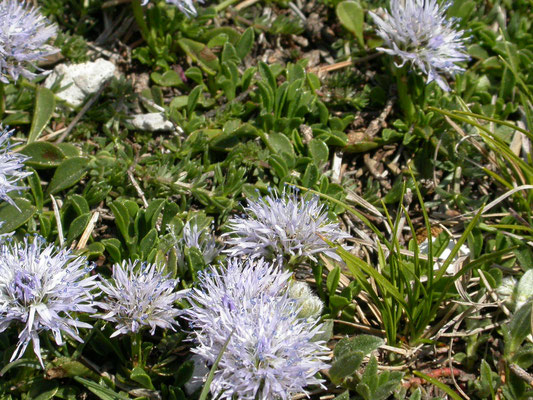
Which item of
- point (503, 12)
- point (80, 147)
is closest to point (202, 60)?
point (80, 147)

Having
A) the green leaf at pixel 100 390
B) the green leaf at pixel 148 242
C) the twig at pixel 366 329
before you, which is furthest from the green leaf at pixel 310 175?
the green leaf at pixel 100 390

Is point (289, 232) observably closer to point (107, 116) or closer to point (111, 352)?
point (111, 352)

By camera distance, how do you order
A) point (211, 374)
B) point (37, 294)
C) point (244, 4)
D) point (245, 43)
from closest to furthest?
point (211, 374) < point (37, 294) < point (245, 43) < point (244, 4)

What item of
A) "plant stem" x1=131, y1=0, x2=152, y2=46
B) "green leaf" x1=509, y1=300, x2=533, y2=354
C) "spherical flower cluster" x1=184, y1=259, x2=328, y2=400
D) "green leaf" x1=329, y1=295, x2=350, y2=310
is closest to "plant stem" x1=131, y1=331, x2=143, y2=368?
"spherical flower cluster" x1=184, y1=259, x2=328, y2=400

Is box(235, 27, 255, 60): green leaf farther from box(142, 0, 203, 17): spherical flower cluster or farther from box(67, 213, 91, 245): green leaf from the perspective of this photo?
box(67, 213, 91, 245): green leaf

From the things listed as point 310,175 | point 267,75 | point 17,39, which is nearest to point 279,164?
point 310,175

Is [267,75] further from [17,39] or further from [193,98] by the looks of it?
[17,39]

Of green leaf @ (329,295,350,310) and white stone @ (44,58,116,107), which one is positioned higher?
white stone @ (44,58,116,107)
